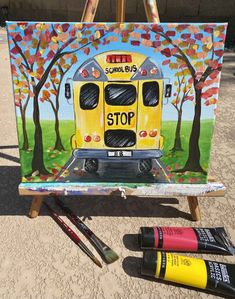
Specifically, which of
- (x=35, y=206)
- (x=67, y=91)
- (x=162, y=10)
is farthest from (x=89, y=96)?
(x=162, y=10)

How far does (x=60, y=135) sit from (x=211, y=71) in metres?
0.78

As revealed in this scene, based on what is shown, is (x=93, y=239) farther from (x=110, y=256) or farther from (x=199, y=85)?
(x=199, y=85)

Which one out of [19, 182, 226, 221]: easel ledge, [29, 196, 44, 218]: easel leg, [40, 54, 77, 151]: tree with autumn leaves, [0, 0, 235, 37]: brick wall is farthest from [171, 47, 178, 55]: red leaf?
[0, 0, 235, 37]: brick wall

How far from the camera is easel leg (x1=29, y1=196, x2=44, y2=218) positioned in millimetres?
1805

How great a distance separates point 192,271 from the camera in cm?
142

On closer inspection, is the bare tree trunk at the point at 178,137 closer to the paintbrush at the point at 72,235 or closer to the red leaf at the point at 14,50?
the paintbrush at the point at 72,235

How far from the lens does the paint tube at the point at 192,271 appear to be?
54.6 inches

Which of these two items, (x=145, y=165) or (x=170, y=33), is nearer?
(x=170, y=33)

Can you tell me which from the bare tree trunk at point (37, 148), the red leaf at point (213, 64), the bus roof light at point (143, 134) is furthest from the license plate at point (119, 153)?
the red leaf at point (213, 64)

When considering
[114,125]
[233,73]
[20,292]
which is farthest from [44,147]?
[233,73]

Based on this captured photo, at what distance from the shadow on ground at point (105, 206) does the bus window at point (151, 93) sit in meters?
0.67

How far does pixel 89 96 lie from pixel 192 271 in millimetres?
915

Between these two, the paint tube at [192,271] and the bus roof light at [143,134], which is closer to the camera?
the paint tube at [192,271]

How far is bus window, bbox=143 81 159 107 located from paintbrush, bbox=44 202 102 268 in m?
0.77
